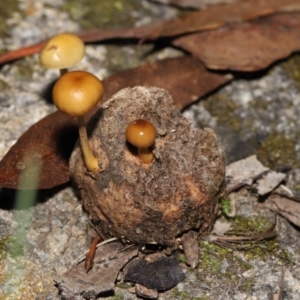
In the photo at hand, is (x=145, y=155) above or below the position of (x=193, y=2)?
above

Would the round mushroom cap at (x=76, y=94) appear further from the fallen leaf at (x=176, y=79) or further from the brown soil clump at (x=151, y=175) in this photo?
the fallen leaf at (x=176, y=79)

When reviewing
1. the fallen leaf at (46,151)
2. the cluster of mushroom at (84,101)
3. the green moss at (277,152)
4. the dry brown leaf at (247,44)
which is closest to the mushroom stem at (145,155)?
the cluster of mushroom at (84,101)

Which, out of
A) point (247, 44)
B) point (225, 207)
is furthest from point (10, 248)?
point (247, 44)

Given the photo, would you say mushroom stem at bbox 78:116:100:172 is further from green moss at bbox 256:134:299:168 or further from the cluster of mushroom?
green moss at bbox 256:134:299:168

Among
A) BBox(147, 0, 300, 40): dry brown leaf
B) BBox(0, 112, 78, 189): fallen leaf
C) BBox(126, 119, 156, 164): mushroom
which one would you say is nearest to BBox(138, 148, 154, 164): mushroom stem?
BBox(126, 119, 156, 164): mushroom

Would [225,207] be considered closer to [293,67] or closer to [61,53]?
[61,53]

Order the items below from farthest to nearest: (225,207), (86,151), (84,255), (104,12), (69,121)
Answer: (104,12), (69,121), (225,207), (84,255), (86,151)

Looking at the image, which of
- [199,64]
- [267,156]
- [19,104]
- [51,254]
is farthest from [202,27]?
Answer: [51,254]

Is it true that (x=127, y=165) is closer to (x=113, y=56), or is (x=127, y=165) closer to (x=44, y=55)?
(x=44, y=55)
